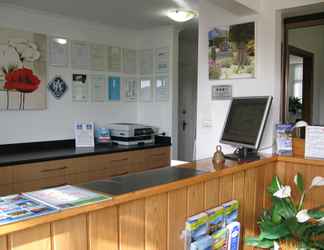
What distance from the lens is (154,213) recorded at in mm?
1491

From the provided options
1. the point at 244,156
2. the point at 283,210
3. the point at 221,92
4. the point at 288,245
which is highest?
the point at 221,92

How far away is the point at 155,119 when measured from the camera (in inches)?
177

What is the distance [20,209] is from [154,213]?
598 millimetres

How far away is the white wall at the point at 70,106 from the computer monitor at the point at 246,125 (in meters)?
1.89

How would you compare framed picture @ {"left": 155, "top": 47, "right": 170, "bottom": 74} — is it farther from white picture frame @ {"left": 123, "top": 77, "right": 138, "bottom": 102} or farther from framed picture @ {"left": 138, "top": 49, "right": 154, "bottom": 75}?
white picture frame @ {"left": 123, "top": 77, "right": 138, "bottom": 102}

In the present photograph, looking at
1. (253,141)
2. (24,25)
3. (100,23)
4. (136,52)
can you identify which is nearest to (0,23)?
(24,25)

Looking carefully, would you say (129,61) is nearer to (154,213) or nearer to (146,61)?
(146,61)

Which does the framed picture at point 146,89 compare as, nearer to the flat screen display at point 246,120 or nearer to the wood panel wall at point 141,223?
the flat screen display at point 246,120

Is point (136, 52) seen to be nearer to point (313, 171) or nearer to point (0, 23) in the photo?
point (0, 23)

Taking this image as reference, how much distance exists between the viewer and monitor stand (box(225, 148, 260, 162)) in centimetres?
232

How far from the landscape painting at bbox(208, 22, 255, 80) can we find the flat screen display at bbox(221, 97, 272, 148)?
330 mm

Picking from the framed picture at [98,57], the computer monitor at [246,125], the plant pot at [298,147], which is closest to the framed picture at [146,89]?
the framed picture at [98,57]

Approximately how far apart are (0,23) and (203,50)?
1.96 m

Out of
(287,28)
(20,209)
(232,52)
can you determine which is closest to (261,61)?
(232,52)
